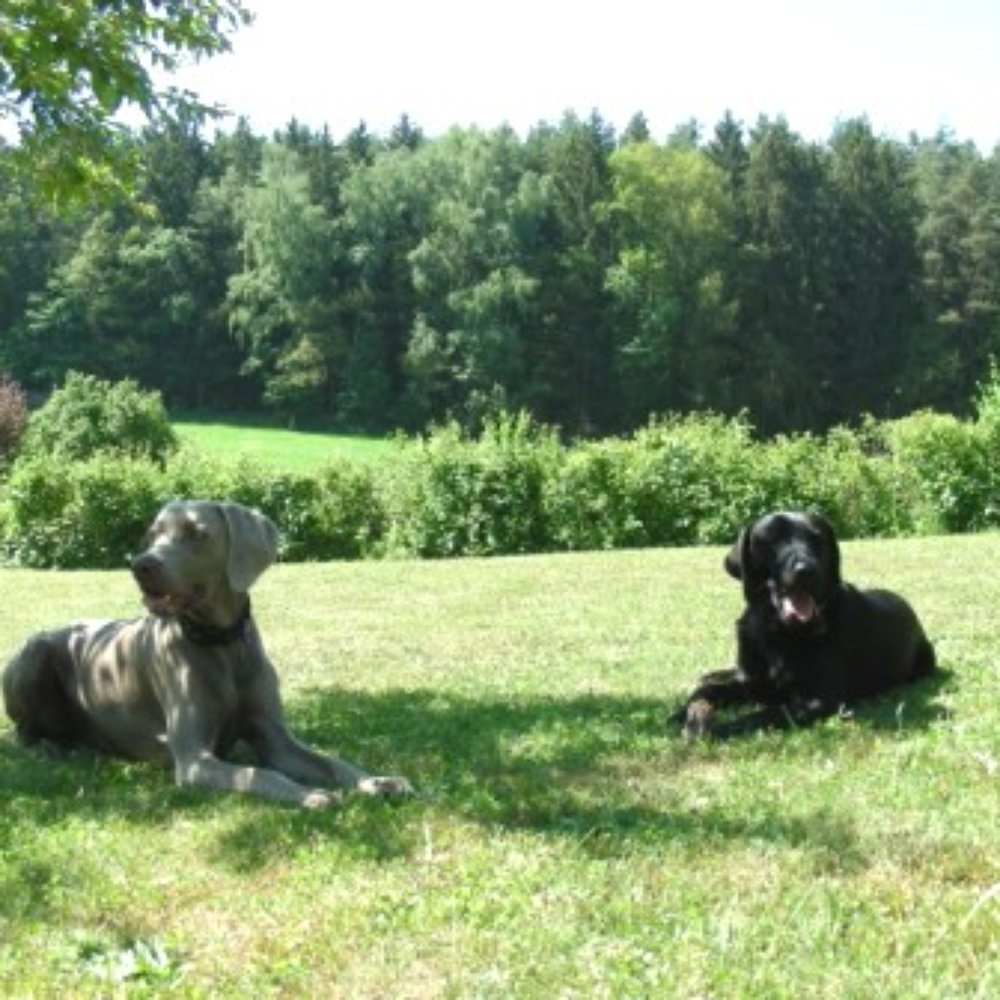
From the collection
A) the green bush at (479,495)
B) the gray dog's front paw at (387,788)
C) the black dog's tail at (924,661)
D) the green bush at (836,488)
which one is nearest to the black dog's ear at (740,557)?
the black dog's tail at (924,661)

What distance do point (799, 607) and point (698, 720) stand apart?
734 mm

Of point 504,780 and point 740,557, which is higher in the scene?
point 740,557

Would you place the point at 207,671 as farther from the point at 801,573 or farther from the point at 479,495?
the point at 479,495

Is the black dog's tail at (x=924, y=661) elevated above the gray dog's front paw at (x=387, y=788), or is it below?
above

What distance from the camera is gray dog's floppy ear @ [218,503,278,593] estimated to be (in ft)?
18.5

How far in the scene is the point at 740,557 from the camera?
6699 mm

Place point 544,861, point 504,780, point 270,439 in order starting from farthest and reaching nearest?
point 270,439, point 504,780, point 544,861

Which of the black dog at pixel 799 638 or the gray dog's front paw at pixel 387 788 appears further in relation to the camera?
the black dog at pixel 799 638

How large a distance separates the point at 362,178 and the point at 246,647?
2795 inches

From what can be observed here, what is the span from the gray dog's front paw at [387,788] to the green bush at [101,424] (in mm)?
32366

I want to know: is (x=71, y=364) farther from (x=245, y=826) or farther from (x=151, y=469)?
(x=245, y=826)

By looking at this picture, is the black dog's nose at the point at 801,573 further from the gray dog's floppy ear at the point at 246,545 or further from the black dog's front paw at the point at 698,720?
the gray dog's floppy ear at the point at 246,545

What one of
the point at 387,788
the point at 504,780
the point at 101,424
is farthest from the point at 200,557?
the point at 101,424

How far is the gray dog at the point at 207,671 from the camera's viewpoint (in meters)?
5.50
